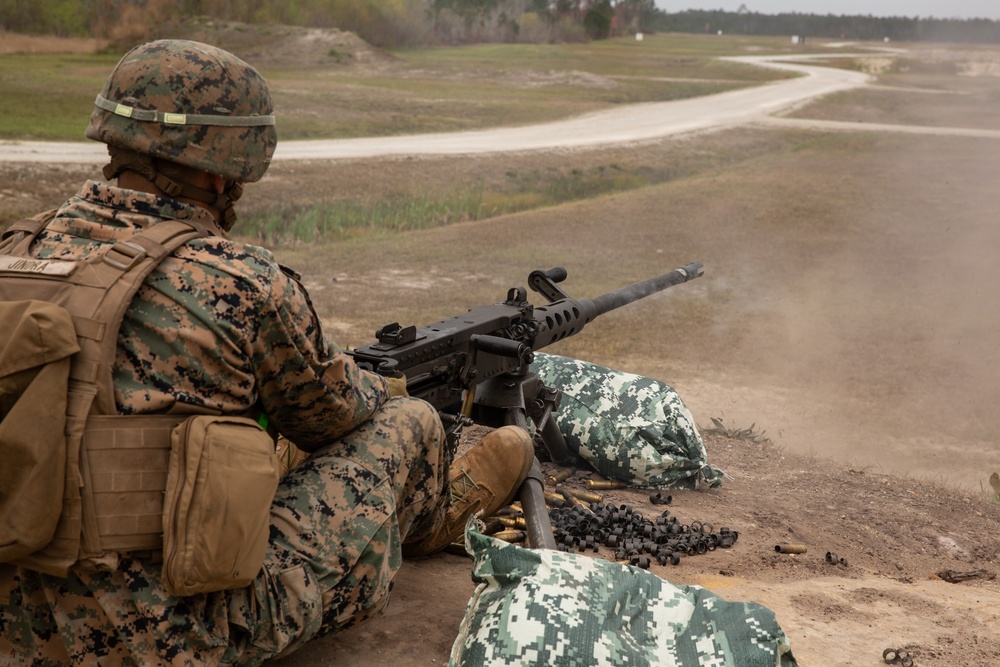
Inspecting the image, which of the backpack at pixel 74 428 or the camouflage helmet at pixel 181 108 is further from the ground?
the camouflage helmet at pixel 181 108

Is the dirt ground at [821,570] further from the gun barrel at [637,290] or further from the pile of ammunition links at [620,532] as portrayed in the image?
the gun barrel at [637,290]

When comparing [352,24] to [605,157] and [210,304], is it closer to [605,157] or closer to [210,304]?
[605,157]

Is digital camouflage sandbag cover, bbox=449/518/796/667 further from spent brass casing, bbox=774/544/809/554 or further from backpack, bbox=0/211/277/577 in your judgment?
spent brass casing, bbox=774/544/809/554

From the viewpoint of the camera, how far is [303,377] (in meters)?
2.74

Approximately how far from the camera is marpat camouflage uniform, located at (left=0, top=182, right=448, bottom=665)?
2455 millimetres

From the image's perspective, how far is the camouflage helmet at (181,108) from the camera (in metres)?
2.68

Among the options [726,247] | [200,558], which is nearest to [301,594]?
[200,558]

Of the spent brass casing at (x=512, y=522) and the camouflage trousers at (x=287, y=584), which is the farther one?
the spent brass casing at (x=512, y=522)

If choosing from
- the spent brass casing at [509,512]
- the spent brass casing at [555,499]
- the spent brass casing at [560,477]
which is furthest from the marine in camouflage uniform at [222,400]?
the spent brass casing at [560,477]

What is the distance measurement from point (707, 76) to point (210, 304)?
108 feet

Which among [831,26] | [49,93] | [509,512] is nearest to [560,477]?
[509,512]

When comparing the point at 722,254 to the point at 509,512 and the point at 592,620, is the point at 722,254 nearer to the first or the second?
the point at 509,512

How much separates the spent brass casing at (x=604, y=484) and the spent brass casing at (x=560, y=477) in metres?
0.11

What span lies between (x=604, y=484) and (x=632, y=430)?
309 millimetres
